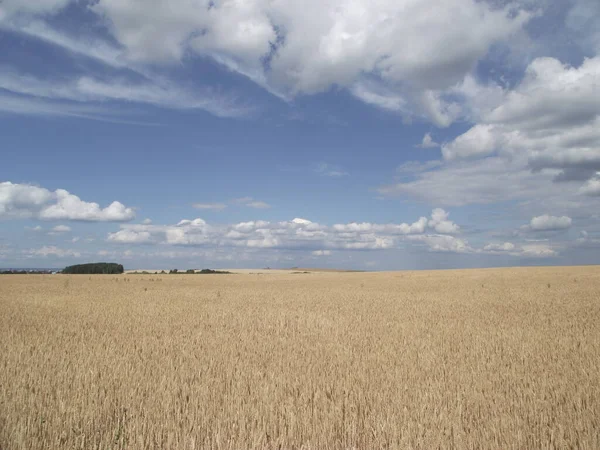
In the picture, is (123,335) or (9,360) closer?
(9,360)

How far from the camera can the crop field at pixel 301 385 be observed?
5.23m

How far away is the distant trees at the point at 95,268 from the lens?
8881 centimetres

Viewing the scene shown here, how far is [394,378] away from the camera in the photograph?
7.54 m

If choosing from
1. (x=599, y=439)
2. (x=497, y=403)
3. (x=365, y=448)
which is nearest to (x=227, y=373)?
(x=365, y=448)

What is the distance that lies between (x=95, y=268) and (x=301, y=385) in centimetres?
9294

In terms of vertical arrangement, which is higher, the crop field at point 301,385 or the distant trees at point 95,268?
the distant trees at point 95,268

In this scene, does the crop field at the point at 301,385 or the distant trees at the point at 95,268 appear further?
the distant trees at the point at 95,268

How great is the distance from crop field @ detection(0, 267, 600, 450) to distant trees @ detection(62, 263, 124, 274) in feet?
269

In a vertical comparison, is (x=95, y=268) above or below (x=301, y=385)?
above

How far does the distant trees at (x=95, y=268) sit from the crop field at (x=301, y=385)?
269ft

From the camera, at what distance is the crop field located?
17.2 feet

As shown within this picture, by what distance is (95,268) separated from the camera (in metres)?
90.0

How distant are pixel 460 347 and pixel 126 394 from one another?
7.36 meters

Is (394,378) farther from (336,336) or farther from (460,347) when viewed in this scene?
(336,336)
